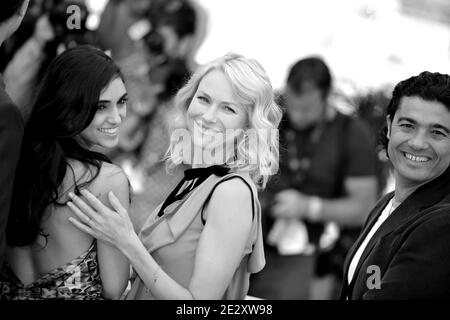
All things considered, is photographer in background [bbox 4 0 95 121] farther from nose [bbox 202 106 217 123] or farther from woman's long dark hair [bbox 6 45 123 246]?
nose [bbox 202 106 217 123]

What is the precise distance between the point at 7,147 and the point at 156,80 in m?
1.84

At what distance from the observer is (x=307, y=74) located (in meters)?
3.24

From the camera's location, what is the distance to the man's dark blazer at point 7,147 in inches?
62.6

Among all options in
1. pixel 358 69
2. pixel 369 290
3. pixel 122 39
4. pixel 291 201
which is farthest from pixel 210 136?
pixel 358 69

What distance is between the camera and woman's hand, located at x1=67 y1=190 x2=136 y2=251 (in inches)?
64.5

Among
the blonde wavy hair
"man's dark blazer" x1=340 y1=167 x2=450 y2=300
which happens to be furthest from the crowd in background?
"man's dark blazer" x1=340 y1=167 x2=450 y2=300

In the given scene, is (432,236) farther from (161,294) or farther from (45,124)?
(45,124)

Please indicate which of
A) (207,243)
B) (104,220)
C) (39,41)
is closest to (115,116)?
(104,220)

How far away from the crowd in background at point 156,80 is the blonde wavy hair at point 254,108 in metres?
1.02

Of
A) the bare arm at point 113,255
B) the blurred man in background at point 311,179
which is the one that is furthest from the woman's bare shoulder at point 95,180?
the blurred man in background at point 311,179

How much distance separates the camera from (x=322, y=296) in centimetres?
334

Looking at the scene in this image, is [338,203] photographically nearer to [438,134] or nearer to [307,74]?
[307,74]

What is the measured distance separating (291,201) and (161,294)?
1.64 m

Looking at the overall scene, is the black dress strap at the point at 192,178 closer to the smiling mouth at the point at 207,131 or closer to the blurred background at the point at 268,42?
the smiling mouth at the point at 207,131
